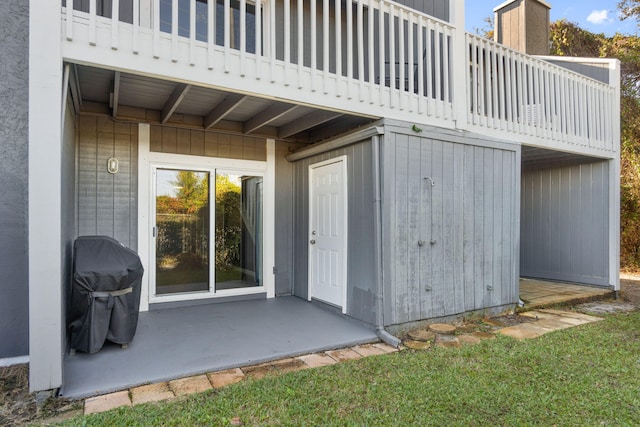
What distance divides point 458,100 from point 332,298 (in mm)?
2944

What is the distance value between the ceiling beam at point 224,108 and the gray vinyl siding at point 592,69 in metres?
5.86

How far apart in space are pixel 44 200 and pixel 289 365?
2.21 metres

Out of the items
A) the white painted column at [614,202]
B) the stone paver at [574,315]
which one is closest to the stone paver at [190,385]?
the stone paver at [574,315]

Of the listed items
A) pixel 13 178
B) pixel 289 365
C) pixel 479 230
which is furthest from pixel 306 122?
pixel 13 178

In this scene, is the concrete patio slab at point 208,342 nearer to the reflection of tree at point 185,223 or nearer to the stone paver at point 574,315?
the reflection of tree at point 185,223

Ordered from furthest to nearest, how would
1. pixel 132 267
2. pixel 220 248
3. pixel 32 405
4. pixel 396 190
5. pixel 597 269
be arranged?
1. pixel 597 269
2. pixel 220 248
3. pixel 396 190
4. pixel 132 267
5. pixel 32 405

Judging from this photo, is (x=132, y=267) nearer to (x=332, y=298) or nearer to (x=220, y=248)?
(x=220, y=248)

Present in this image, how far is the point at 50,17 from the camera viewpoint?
2518 millimetres

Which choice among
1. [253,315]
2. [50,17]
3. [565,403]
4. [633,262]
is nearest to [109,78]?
[50,17]

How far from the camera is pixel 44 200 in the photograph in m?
2.46

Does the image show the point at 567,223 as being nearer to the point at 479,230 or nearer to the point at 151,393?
the point at 479,230

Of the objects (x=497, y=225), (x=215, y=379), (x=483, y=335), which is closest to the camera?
(x=215, y=379)

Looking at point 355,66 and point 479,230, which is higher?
point 355,66

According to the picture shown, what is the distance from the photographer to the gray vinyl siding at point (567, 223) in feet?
21.4
